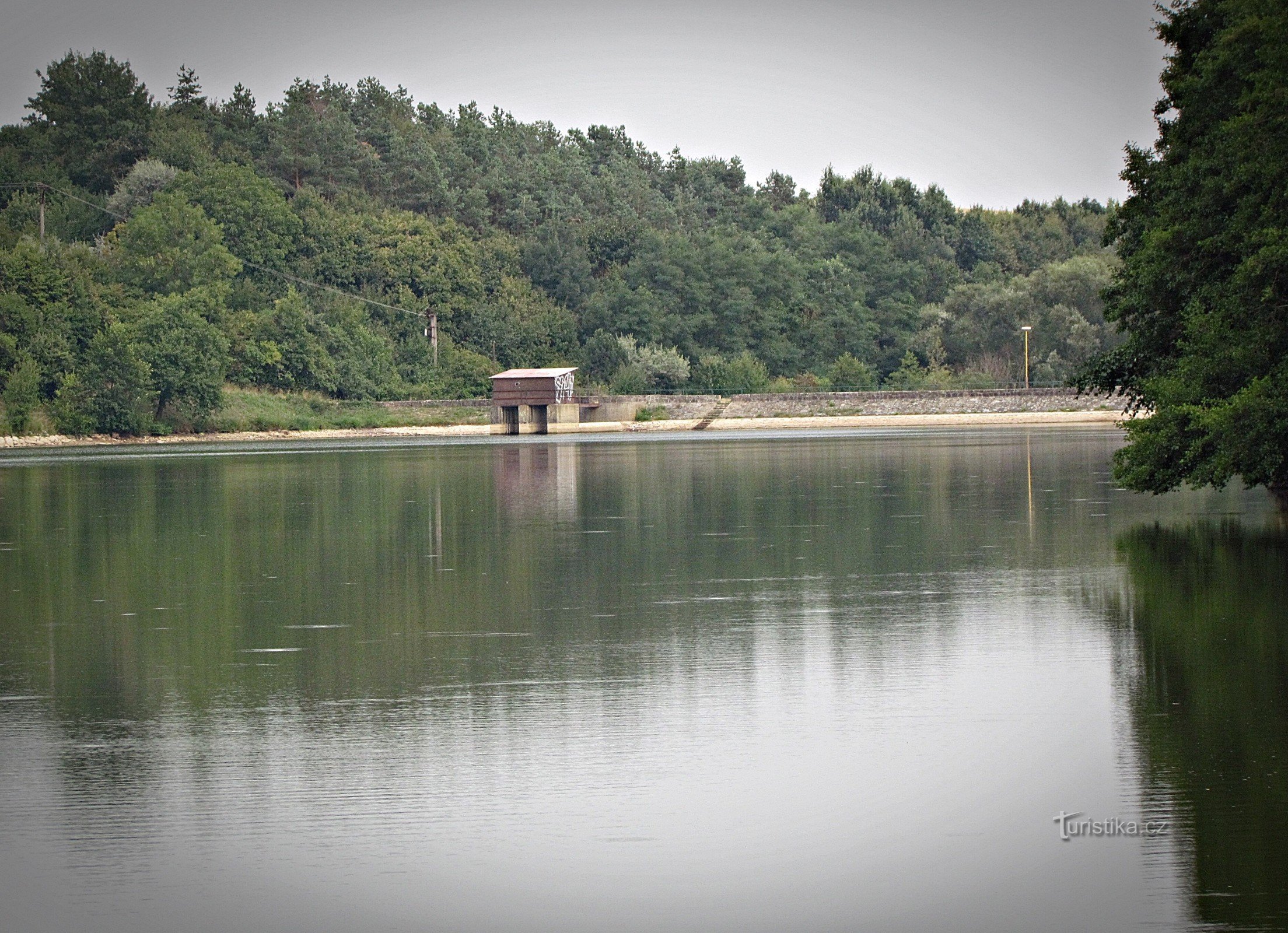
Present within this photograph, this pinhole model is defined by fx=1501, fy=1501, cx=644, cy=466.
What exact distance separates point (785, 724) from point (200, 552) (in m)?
14.1

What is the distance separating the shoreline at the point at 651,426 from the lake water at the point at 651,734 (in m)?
69.6

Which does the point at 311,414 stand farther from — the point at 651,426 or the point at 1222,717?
the point at 1222,717

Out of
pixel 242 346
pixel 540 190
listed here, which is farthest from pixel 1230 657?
pixel 540 190

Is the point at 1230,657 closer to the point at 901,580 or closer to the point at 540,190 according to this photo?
the point at 901,580

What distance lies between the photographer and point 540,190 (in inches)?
5527

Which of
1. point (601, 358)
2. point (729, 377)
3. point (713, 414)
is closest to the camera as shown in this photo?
point (713, 414)

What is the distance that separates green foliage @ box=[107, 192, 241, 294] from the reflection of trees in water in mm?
93052

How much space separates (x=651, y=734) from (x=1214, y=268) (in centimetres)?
1981

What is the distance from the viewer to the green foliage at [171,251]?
102 m

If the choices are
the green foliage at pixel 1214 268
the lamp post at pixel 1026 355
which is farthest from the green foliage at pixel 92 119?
the green foliage at pixel 1214 268

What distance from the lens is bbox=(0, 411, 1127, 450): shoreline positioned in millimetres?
88812

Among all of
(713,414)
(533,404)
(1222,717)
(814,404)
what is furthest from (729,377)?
(1222,717)

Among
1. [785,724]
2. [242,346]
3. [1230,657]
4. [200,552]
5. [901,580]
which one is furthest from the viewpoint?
[242,346]

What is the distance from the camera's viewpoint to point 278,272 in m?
112
